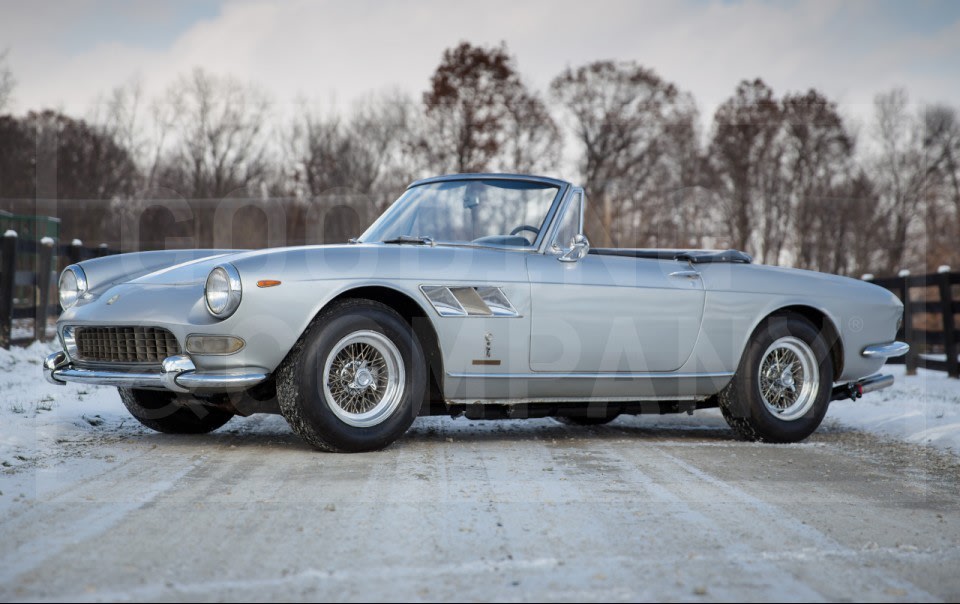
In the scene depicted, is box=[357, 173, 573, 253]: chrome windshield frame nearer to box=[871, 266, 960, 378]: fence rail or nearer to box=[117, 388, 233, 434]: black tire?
box=[117, 388, 233, 434]: black tire

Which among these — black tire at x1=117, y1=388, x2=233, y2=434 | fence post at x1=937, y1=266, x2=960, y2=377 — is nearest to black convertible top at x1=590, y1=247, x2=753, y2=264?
black tire at x1=117, y1=388, x2=233, y2=434

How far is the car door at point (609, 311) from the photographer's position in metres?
5.39

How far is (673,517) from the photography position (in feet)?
11.8

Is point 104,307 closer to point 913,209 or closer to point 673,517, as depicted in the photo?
point 673,517

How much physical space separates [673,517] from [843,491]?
117cm

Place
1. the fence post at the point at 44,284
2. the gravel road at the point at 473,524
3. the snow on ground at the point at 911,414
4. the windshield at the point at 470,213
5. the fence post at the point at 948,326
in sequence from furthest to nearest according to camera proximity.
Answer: the fence post at the point at 44,284 < the fence post at the point at 948,326 < the snow on ground at the point at 911,414 < the windshield at the point at 470,213 < the gravel road at the point at 473,524

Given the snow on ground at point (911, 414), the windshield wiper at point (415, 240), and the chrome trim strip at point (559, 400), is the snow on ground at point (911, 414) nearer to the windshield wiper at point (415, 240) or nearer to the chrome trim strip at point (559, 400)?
the chrome trim strip at point (559, 400)

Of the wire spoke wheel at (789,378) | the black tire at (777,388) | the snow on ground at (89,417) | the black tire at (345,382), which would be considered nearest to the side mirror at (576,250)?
the black tire at (345,382)

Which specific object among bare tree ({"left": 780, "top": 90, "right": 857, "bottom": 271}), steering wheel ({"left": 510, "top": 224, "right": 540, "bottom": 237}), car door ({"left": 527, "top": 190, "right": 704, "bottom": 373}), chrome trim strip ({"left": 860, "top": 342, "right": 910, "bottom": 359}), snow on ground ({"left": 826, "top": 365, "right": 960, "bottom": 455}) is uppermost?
bare tree ({"left": 780, "top": 90, "right": 857, "bottom": 271})

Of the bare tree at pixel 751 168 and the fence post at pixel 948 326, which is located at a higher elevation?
the bare tree at pixel 751 168

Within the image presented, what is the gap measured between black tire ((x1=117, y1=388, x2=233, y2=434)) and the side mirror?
213 centimetres

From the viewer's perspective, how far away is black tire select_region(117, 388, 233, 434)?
565 centimetres

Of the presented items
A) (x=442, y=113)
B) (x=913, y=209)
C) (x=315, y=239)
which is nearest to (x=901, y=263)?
(x=913, y=209)

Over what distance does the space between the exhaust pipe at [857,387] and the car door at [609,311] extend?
4.44 ft
